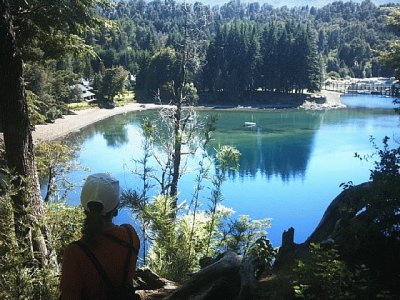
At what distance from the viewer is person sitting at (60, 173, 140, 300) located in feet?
6.93

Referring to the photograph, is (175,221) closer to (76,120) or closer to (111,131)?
(111,131)

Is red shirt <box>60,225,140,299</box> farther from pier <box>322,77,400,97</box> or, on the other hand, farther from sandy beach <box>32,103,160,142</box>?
pier <box>322,77,400,97</box>

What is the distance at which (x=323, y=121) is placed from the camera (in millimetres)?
60000

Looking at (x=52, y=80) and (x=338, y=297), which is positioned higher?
(x=52, y=80)

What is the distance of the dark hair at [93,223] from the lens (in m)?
2.17

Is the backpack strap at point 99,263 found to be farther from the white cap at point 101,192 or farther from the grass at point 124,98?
the grass at point 124,98

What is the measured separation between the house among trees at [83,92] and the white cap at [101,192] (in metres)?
64.9

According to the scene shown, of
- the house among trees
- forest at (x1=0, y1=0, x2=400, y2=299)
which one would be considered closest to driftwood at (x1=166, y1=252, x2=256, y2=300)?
forest at (x1=0, y1=0, x2=400, y2=299)

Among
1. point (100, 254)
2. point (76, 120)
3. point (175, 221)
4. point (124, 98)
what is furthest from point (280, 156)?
point (124, 98)

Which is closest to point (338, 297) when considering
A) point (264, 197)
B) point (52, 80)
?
point (264, 197)

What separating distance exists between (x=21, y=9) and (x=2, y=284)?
12.6 feet

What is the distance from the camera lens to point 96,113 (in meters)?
61.9

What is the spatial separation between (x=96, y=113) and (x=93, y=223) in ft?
202

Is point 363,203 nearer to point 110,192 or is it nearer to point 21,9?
point 110,192
